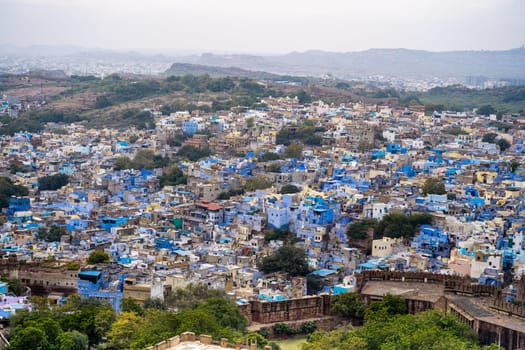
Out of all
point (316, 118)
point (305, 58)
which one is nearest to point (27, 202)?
point (316, 118)

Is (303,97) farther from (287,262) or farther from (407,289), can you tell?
(407,289)

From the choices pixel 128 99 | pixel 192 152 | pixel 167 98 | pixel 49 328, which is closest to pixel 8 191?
pixel 192 152

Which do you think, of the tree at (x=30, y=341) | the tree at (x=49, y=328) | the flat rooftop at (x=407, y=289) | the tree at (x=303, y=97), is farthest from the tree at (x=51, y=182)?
the tree at (x=303, y=97)

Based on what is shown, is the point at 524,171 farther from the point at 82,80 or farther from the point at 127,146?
the point at 82,80

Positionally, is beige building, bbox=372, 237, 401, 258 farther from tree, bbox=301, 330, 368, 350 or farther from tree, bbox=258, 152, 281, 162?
tree, bbox=258, 152, 281, 162

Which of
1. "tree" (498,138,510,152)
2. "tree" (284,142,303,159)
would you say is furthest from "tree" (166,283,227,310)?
"tree" (498,138,510,152)

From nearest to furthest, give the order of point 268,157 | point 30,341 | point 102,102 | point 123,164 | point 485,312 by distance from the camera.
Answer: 1. point 30,341
2. point 485,312
3. point 123,164
4. point 268,157
5. point 102,102
